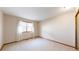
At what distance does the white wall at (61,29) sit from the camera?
189 cm

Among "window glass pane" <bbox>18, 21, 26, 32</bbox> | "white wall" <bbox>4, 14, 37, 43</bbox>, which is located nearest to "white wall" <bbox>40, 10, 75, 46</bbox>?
"window glass pane" <bbox>18, 21, 26, 32</bbox>

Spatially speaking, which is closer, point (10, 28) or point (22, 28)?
point (10, 28)

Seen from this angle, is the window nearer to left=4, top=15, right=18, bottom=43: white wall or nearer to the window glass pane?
the window glass pane

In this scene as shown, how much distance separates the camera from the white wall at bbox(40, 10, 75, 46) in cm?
189

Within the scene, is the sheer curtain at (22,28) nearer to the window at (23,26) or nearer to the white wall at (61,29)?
the window at (23,26)

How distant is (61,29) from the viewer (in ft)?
6.86

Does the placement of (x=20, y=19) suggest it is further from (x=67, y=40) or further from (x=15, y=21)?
(x=67, y=40)

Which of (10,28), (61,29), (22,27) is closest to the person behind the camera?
(10,28)

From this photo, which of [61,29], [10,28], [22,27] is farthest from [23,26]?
[61,29]

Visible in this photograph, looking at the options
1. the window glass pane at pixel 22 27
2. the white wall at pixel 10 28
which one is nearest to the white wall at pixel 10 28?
the white wall at pixel 10 28

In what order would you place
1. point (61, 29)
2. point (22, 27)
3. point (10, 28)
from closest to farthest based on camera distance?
point (10, 28), point (22, 27), point (61, 29)

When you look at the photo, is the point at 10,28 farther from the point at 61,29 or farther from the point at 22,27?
the point at 61,29
